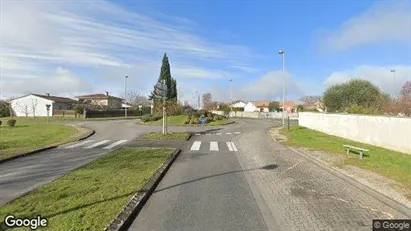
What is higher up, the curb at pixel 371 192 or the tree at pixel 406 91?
the tree at pixel 406 91

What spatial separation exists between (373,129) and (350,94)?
36.8 metres

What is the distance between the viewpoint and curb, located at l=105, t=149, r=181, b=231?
18.6ft

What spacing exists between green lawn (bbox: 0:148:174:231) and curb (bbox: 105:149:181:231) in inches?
4.6

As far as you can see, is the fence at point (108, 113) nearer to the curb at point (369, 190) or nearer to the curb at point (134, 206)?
the curb at point (369, 190)

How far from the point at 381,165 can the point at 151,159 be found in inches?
320

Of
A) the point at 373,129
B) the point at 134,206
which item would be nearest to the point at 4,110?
the point at 373,129

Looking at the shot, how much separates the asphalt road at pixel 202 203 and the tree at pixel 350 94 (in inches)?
1735

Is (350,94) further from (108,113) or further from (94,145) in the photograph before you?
(94,145)

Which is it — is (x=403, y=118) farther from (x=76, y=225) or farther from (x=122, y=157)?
(x=76, y=225)

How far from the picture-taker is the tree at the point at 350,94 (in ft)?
167

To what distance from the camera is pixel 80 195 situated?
7.45 m

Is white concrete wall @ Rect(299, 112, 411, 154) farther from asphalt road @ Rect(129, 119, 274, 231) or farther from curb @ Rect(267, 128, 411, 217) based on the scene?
asphalt road @ Rect(129, 119, 274, 231)

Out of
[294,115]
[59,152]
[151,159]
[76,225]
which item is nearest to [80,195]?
[76,225]

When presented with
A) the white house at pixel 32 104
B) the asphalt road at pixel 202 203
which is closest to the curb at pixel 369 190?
the asphalt road at pixel 202 203
